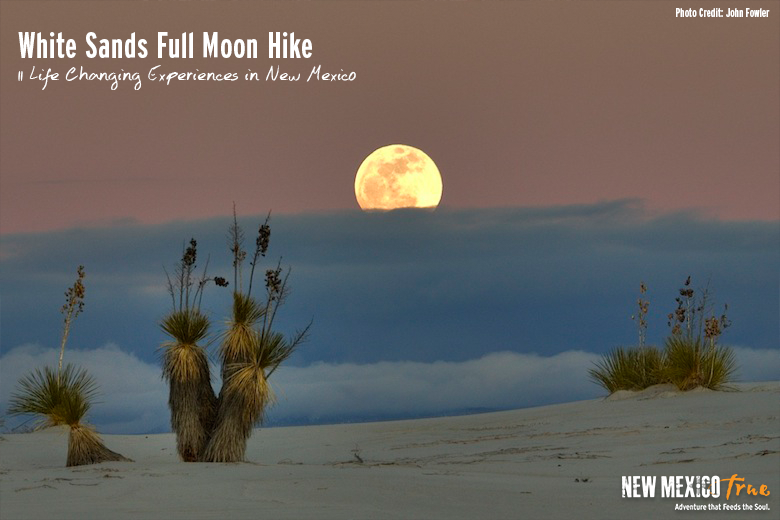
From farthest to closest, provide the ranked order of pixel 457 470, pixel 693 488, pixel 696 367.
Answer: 1. pixel 696 367
2. pixel 457 470
3. pixel 693 488

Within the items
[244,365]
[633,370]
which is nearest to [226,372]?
[244,365]

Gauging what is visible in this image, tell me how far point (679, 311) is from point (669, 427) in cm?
613

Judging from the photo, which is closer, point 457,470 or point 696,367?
point 457,470

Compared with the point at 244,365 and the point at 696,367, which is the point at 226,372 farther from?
the point at 696,367

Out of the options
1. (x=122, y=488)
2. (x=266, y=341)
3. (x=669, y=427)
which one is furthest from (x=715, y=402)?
(x=122, y=488)

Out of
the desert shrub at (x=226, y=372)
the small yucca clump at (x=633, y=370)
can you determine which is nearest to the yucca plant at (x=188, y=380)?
the desert shrub at (x=226, y=372)

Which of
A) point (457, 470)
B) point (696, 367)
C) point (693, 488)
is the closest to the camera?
point (693, 488)

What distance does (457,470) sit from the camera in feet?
41.6

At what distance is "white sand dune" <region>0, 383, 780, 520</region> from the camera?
954 centimetres

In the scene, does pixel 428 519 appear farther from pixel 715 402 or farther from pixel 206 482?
pixel 715 402

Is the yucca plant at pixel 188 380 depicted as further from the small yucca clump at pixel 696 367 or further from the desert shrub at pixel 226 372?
the small yucca clump at pixel 696 367

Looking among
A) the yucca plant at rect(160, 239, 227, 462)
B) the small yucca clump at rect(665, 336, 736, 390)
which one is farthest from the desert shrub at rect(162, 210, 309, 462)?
the small yucca clump at rect(665, 336, 736, 390)

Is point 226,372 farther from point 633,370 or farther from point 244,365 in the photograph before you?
point 633,370

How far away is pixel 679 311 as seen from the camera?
2045cm
